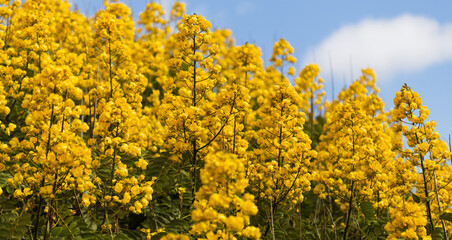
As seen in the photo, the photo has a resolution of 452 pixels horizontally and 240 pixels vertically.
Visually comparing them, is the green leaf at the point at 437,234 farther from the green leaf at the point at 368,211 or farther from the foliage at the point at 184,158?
the green leaf at the point at 368,211

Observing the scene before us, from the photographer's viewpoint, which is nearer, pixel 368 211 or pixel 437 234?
pixel 437 234

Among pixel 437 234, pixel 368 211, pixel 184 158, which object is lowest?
pixel 437 234

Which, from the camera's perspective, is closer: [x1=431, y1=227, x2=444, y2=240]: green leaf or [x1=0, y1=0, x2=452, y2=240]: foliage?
[x1=0, y1=0, x2=452, y2=240]: foliage

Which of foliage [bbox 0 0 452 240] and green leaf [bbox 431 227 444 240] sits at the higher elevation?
Answer: foliage [bbox 0 0 452 240]

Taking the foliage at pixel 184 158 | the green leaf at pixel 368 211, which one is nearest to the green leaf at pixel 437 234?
the foliage at pixel 184 158

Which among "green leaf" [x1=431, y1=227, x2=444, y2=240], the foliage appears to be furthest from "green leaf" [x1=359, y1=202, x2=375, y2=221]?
"green leaf" [x1=431, y1=227, x2=444, y2=240]

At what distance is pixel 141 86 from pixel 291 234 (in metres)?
2.31

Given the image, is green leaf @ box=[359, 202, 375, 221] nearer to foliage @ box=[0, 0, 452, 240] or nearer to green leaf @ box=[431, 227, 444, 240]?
foliage @ box=[0, 0, 452, 240]

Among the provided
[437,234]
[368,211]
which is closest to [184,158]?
[368,211]

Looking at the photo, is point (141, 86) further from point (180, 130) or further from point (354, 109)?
point (354, 109)

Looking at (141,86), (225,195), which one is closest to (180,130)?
(141,86)

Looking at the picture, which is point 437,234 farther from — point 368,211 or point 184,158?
point 184,158

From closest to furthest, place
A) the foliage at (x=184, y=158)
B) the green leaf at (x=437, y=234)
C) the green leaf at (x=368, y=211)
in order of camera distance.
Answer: the foliage at (x=184, y=158) < the green leaf at (x=437, y=234) < the green leaf at (x=368, y=211)

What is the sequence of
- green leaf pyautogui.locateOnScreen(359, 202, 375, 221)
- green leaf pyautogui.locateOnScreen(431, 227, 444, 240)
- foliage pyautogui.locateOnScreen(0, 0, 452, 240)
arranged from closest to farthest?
1. foliage pyautogui.locateOnScreen(0, 0, 452, 240)
2. green leaf pyautogui.locateOnScreen(431, 227, 444, 240)
3. green leaf pyautogui.locateOnScreen(359, 202, 375, 221)
